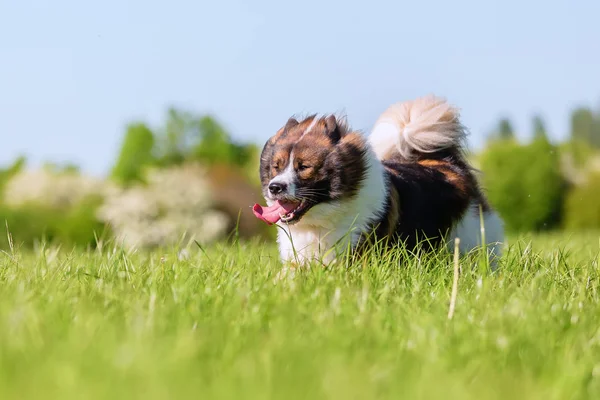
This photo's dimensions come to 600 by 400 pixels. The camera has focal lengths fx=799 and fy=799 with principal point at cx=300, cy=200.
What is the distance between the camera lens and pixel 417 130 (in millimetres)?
6355

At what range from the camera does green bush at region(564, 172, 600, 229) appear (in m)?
24.9

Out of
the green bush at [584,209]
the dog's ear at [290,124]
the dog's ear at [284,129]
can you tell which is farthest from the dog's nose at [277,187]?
the green bush at [584,209]

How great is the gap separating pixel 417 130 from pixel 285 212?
1.69m

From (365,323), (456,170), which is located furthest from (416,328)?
(456,170)

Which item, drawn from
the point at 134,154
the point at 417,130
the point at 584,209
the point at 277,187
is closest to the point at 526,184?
the point at 584,209

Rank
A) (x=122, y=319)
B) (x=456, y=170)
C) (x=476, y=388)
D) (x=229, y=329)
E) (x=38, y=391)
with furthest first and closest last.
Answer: (x=456, y=170) < (x=122, y=319) < (x=229, y=329) < (x=476, y=388) < (x=38, y=391)

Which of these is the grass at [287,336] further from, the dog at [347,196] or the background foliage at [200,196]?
the background foliage at [200,196]

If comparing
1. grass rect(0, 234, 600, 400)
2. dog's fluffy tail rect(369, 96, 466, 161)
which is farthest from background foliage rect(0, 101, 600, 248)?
grass rect(0, 234, 600, 400)

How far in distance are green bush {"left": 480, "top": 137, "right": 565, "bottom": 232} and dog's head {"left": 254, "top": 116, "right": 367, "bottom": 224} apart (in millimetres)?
19908

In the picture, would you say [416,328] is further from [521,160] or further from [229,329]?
[521,160]

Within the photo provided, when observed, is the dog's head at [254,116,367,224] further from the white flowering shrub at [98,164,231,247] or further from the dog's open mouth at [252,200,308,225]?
the white flowering shrub at [98,164,231,247]

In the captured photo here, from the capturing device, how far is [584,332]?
333 centimetres

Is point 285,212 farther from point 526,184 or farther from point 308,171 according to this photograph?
point 526,184

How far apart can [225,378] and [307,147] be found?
3.10 meters
